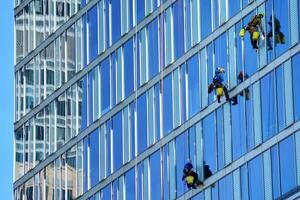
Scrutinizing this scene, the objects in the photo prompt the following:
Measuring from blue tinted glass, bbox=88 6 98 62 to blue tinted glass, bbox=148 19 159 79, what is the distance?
6.53 meters

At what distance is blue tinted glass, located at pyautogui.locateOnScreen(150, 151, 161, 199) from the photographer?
344 feet

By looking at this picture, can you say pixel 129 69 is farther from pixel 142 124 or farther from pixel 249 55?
pixel 249 55

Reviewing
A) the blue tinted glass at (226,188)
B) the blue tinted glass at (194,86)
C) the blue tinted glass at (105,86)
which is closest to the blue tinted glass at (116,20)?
the blue tinted glass at (105,86)

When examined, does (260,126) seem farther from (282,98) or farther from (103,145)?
(103,145)

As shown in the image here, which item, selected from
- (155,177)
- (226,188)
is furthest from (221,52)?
(155,177)

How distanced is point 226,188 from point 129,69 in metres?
11.7

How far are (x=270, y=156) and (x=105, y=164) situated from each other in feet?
53.7

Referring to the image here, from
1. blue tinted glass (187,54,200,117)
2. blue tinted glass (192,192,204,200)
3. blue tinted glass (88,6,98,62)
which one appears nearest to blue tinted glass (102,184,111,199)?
blue tinted glass (88,6,98,62)

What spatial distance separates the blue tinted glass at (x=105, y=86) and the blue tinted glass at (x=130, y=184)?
456 centimetres

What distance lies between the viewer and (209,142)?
331 ft

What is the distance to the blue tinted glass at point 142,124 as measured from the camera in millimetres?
106688

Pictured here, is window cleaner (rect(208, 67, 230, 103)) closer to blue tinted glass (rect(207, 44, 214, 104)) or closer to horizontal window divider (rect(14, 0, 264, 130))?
blue tinted glass (rect(207, 44, 214, 104))

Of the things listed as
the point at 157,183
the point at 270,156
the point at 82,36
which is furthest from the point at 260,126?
the point at 82,36

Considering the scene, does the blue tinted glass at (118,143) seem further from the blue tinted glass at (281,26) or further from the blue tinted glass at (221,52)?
the blue tinted glass at (281,26)
